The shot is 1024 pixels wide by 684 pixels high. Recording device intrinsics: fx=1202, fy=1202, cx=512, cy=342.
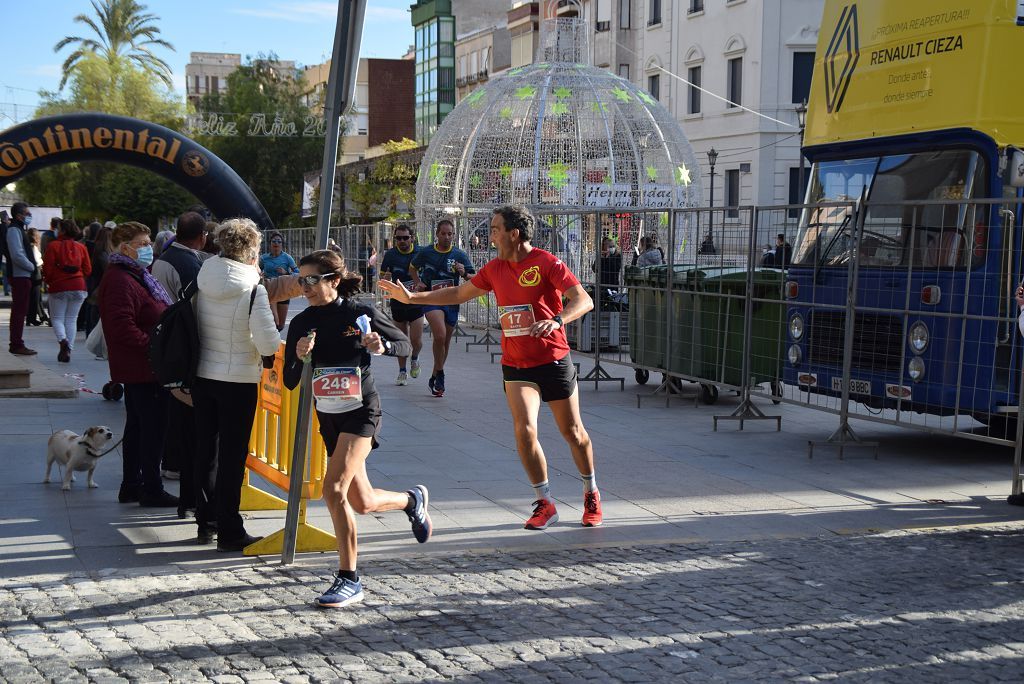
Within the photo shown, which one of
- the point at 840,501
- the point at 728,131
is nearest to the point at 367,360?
the point at 840,501

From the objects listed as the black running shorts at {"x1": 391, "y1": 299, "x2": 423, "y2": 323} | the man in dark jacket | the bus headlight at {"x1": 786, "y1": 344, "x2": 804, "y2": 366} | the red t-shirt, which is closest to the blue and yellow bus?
the bus headlight at {"x1": 786, "y1": 344, "x2": 804, "y2": 366}

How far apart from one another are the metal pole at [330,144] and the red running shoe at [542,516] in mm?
1511

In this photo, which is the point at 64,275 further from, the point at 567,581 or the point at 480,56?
the point at 480,56

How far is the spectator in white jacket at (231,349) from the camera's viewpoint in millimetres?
6273

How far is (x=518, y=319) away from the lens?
7.08 m

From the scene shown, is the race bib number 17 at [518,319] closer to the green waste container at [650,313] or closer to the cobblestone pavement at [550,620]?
the cobblestone pavement at [550,620]

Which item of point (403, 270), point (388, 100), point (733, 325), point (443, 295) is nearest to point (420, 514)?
point (443, 295)

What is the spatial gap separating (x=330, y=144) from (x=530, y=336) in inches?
66.6

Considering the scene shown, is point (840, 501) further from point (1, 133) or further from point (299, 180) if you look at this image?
point (299, 180)

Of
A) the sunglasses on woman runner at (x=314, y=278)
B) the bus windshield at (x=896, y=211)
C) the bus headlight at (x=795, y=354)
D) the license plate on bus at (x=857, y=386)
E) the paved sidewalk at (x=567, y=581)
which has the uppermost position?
the bus windshield at (x=896, y=211)

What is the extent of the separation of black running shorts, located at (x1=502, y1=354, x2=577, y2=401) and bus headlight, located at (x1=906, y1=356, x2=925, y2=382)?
149 inches

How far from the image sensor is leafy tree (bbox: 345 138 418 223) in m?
44.9

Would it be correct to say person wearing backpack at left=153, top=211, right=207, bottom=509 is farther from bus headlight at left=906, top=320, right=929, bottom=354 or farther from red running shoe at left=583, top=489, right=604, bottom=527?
bus headlight at left=906, top=320, right=929, bottom=354

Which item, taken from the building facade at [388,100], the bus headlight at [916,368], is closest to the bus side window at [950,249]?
the bus headlight at [916,368]
